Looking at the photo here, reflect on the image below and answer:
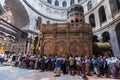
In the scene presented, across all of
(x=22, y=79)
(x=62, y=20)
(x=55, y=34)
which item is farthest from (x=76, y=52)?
(x=62, y=20)

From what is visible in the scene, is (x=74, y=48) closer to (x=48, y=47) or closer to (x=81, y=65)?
(x=48, y=47)

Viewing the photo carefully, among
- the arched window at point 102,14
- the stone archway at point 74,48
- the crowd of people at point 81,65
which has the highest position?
the arched window at point 102,14

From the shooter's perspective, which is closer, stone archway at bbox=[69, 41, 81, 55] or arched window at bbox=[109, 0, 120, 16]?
stone archway at bbox=[69, 41, 81, 55]

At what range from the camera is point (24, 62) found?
11.9m

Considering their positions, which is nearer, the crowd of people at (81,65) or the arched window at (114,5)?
the crowd of people at (81,65)

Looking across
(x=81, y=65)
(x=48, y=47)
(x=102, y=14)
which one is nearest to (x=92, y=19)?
(x=102, y=14)

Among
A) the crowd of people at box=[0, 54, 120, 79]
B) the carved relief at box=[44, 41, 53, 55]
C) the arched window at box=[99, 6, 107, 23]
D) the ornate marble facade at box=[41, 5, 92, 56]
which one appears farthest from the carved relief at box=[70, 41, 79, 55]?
the arched window at box=[99, 6, 107, 23]

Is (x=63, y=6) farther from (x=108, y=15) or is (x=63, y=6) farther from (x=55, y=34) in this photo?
(x=55, y=34)

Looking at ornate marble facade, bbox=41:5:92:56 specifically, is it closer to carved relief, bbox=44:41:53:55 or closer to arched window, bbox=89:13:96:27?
carved relief, bbox=44:41:53:55

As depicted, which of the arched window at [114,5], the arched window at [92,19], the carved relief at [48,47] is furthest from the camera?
the arched window at [92,19]

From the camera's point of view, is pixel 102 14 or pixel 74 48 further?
pixel 102 14

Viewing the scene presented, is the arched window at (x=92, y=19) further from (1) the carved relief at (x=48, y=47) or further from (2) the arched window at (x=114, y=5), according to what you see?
(1) the carved relief at (x=48, y=47)

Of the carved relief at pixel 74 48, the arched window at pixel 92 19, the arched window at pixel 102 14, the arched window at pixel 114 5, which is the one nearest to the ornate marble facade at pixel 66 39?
the carved relief at pixel 74 48

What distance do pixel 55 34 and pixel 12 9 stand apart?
16764 mm
